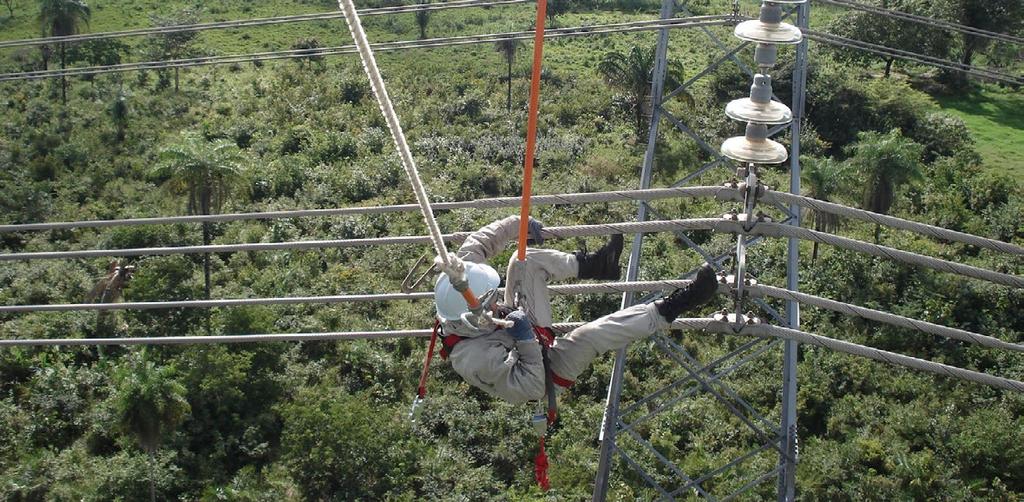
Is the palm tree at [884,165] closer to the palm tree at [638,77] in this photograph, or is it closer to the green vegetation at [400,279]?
the green vegetation at [400,279]

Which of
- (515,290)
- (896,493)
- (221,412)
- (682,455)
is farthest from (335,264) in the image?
(515,290)

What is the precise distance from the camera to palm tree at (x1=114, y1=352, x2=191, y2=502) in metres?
15.7

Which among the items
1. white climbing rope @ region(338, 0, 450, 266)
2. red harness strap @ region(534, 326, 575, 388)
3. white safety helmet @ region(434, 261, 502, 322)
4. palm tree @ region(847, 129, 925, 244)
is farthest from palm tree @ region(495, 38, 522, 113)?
white climbing rope @ region(338, 0, 450, 266)

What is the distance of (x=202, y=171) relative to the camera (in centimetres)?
2069

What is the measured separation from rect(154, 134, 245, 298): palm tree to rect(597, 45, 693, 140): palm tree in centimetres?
1044

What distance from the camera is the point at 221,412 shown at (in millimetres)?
17719

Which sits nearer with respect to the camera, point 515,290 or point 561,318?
point 515,290

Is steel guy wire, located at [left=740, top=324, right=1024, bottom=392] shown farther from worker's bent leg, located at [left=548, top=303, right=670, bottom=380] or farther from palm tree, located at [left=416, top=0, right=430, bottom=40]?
palm tree, located at [left=416, top=0, right=430, bottom=40]

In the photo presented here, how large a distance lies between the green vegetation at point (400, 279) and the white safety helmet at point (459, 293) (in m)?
7.63

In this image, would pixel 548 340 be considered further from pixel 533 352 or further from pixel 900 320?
pixel 900 320

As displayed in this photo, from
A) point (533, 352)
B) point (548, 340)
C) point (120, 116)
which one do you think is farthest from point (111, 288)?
point (533, 352)

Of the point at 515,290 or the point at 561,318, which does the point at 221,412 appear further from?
the point at 515,290

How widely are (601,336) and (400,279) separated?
14392mm

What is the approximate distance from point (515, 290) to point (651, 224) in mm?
1113
